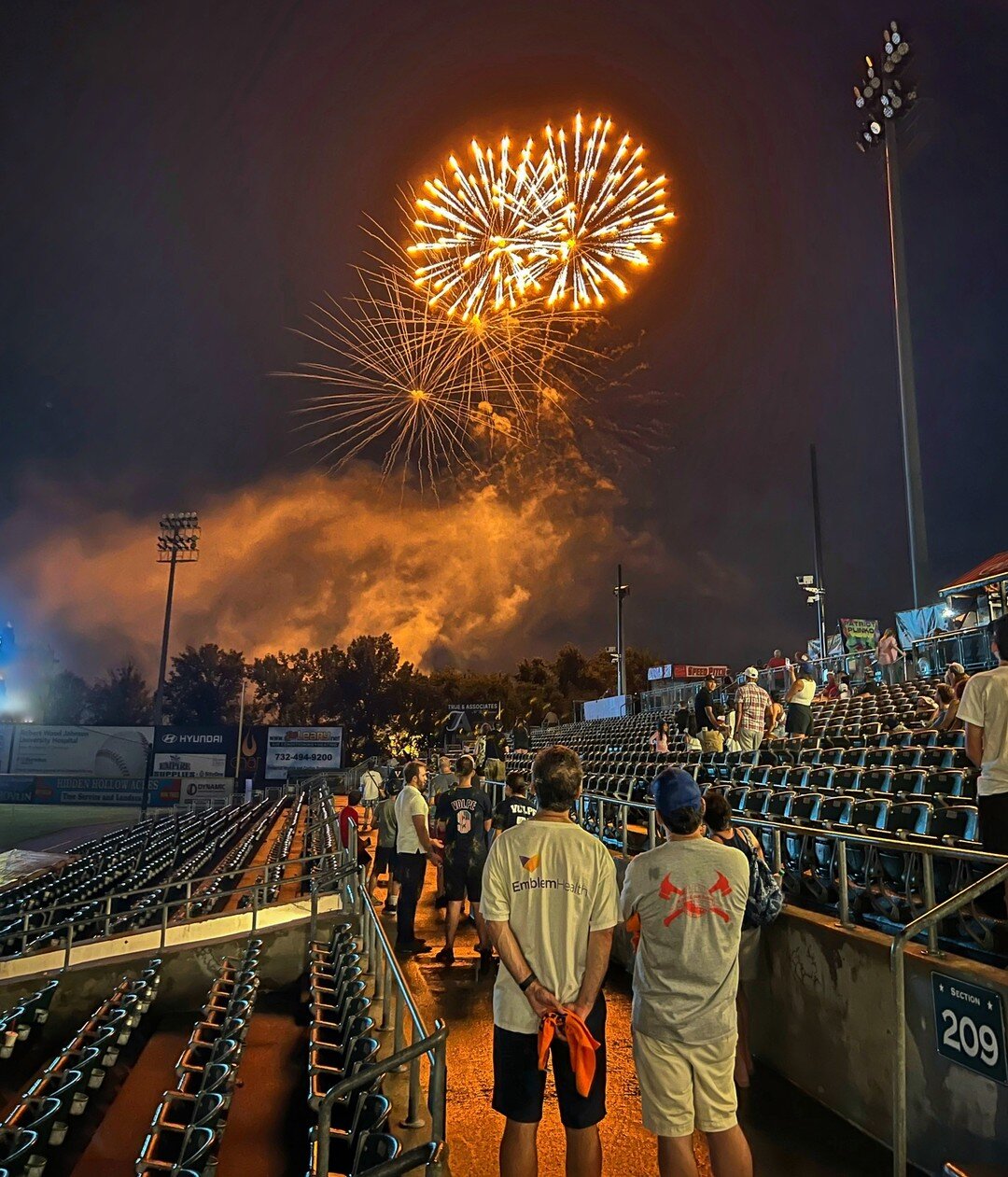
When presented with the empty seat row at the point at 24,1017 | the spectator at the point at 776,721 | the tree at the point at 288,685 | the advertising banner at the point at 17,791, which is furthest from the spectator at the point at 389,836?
the tree at the point at 288,685

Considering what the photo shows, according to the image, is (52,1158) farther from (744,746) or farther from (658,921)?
(744,746)

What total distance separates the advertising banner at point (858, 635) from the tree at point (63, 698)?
83.2 m

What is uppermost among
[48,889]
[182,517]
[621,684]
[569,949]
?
[182,517]

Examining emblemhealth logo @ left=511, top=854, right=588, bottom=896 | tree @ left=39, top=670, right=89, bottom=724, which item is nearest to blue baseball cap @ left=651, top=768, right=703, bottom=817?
emblemhealth logo @ left=511, top=854, right=588, bottom=896

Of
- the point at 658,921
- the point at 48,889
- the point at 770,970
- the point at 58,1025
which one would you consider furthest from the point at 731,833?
the point at 48,889

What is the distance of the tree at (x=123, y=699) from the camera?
284 feet

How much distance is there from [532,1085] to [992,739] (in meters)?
2.67

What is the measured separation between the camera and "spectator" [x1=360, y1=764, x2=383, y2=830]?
16.5 m

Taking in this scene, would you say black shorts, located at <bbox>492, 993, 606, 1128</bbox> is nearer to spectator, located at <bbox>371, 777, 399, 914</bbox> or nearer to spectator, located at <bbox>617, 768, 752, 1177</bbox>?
spectator, located at <bbox>617, 768, 752, 1177</bbox>

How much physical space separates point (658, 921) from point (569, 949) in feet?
1.13

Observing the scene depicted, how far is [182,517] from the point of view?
65.8 metres

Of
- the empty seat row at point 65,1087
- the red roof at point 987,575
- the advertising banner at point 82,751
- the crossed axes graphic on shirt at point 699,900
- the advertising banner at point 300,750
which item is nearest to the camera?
the crossed axes graphic on shirt at point 699,900

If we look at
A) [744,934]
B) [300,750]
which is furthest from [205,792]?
[744,934]

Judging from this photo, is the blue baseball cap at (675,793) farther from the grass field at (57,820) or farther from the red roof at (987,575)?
the grass field at (57,820)
